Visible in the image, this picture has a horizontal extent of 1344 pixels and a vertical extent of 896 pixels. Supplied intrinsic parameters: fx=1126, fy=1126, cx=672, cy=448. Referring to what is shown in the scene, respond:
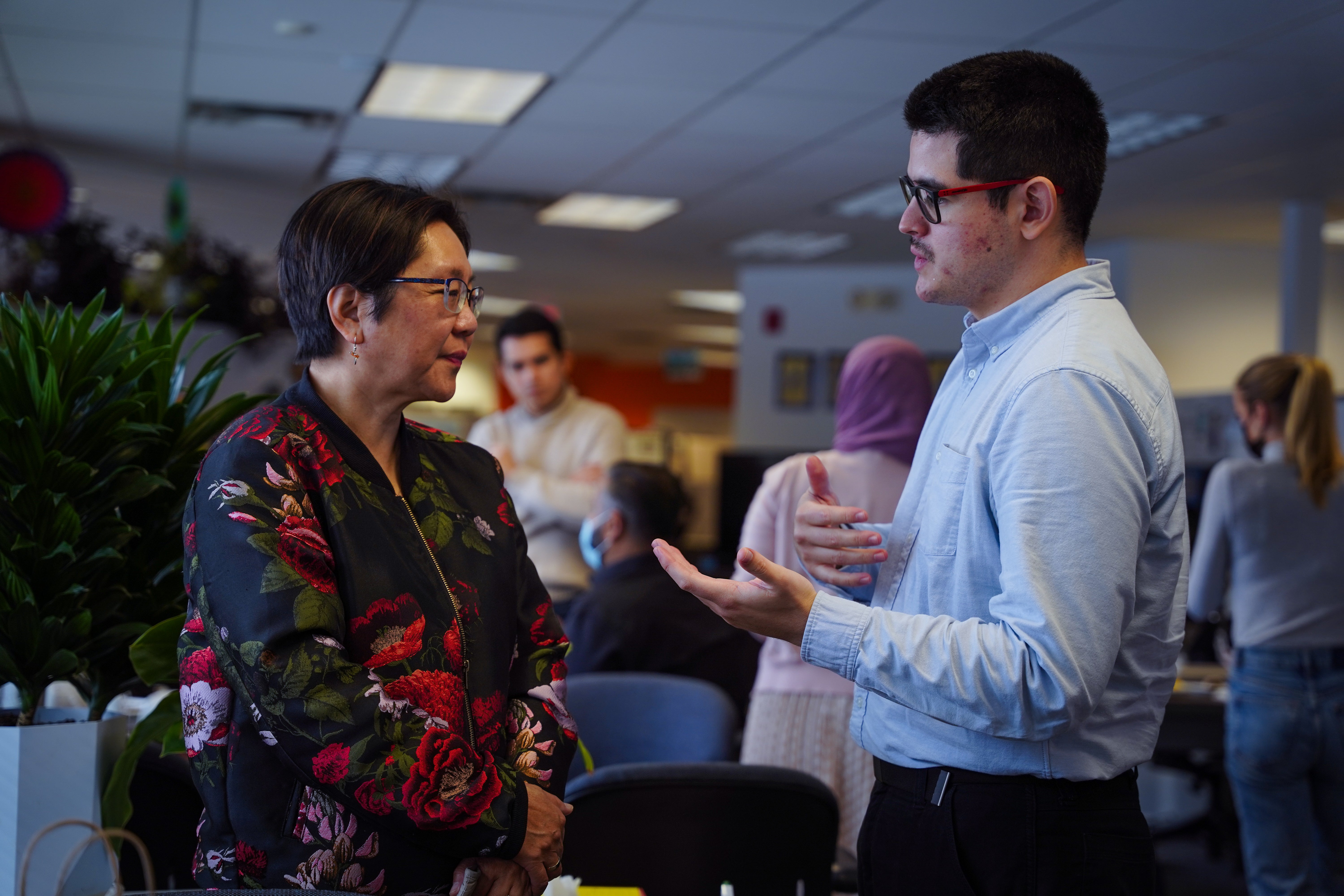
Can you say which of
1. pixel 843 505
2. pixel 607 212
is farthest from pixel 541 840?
pixel 607 212

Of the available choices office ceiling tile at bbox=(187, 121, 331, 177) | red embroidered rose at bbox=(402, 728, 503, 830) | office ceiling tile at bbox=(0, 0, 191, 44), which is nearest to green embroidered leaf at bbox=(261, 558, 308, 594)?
red embroidered rose at bbox=(402, 728, 503, 830)

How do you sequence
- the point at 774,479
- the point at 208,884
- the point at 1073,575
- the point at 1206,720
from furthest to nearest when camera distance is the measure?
the point at 1206,720 → the point at 774,479 → the point at 208,884 → the point at 1073,575

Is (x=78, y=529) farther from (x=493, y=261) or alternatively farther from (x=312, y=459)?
(x=493, y=261)

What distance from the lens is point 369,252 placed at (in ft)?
4.48

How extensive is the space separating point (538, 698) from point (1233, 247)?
6.75 meters

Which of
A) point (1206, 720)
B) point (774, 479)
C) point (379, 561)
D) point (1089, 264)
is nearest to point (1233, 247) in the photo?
point (1206, 720)

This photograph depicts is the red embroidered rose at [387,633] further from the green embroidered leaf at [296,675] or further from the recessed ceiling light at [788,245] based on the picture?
the recessed ceiling light at [788,245]

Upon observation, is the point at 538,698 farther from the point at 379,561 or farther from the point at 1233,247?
the point at 1233,247

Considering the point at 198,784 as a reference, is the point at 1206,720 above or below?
below

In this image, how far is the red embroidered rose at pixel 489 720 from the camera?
1322 mm

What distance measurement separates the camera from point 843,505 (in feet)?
7.38

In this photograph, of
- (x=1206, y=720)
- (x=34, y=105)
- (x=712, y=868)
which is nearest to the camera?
(x=712, y=868)

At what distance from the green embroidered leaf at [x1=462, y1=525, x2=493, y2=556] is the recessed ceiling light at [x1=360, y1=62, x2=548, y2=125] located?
315 cm

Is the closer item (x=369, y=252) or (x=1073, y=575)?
(x=1073, y=575)
